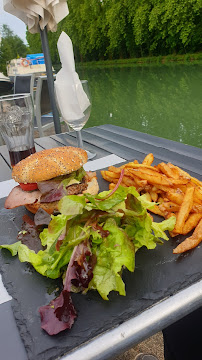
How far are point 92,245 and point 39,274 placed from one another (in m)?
0.24

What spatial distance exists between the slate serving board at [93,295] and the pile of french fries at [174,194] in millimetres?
59

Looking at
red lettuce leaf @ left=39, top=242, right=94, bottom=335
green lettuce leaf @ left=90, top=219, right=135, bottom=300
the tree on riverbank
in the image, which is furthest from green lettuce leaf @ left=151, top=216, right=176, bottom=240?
the tree on riverbank

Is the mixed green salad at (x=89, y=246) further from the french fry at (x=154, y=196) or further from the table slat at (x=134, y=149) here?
the table slat at (x=134, y=149)

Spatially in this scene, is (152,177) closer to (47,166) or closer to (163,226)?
A: (163,226)

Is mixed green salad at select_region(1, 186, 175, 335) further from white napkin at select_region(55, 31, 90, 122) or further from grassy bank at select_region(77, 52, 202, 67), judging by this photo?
grassy bank at select_region(77, 52, 202, 67)

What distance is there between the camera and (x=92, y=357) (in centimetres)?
81

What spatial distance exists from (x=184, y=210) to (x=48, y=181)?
0.66m

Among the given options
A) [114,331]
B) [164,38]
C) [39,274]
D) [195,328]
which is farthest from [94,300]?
[164,38]

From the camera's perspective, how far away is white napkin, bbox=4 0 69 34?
2.76 metres

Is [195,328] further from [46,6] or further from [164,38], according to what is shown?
[164,38]

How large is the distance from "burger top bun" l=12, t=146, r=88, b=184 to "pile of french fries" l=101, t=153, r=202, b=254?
0.26 m

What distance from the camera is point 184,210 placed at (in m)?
1.29

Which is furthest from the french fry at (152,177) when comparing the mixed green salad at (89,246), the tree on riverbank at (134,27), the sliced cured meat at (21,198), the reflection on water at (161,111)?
the tree on riverbank at (134,27)

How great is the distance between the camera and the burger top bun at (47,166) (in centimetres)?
157
